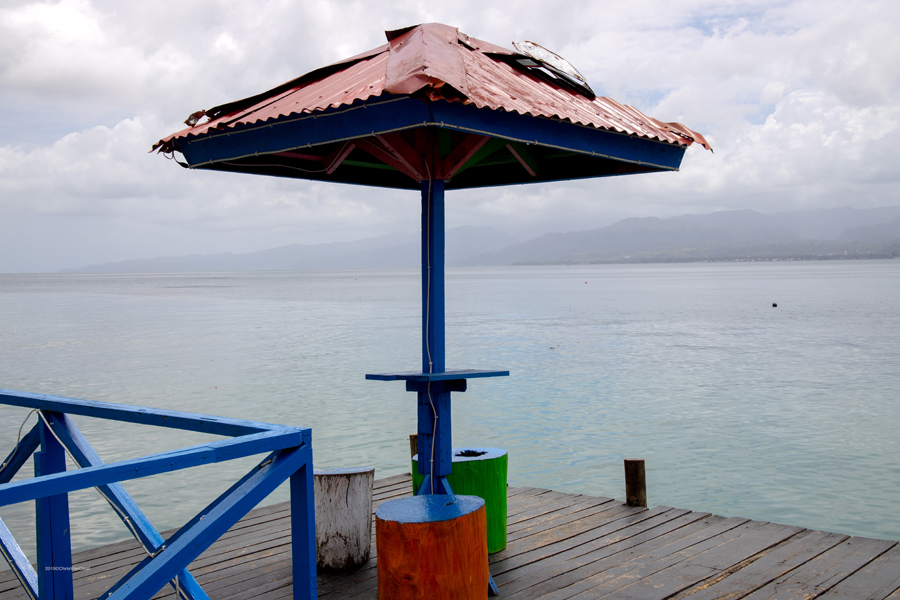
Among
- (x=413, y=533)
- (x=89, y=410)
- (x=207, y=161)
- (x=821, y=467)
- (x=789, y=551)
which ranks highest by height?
(x=207, y=161)

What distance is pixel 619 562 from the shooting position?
5.32 m

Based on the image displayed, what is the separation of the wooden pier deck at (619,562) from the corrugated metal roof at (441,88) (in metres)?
3.01

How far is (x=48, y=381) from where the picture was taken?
19.9 m

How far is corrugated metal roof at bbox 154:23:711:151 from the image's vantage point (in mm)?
3643

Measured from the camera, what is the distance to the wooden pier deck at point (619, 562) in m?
4.81

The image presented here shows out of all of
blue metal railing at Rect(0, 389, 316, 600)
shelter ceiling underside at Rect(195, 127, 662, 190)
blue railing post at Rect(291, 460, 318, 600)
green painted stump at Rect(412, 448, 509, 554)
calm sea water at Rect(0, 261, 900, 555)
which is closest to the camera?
blue metal railing at Rect(0, 389, 316, 600)

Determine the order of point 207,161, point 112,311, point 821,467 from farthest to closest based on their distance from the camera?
point 112,311 → point 821,467 → point 207,161

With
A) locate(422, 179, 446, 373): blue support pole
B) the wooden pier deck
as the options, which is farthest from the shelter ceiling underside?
the wooden pier deck

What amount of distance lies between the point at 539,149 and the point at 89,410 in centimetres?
395

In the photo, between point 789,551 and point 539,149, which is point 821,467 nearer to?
point 789,551

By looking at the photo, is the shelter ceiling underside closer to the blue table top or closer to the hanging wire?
the hanging wire

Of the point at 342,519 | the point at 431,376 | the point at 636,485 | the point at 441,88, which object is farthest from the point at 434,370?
the point at 636,485

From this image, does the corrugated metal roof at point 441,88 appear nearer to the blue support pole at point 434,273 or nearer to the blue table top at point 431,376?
the blue support pole at point 434,273

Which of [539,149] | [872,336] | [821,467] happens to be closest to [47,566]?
[539,149]
